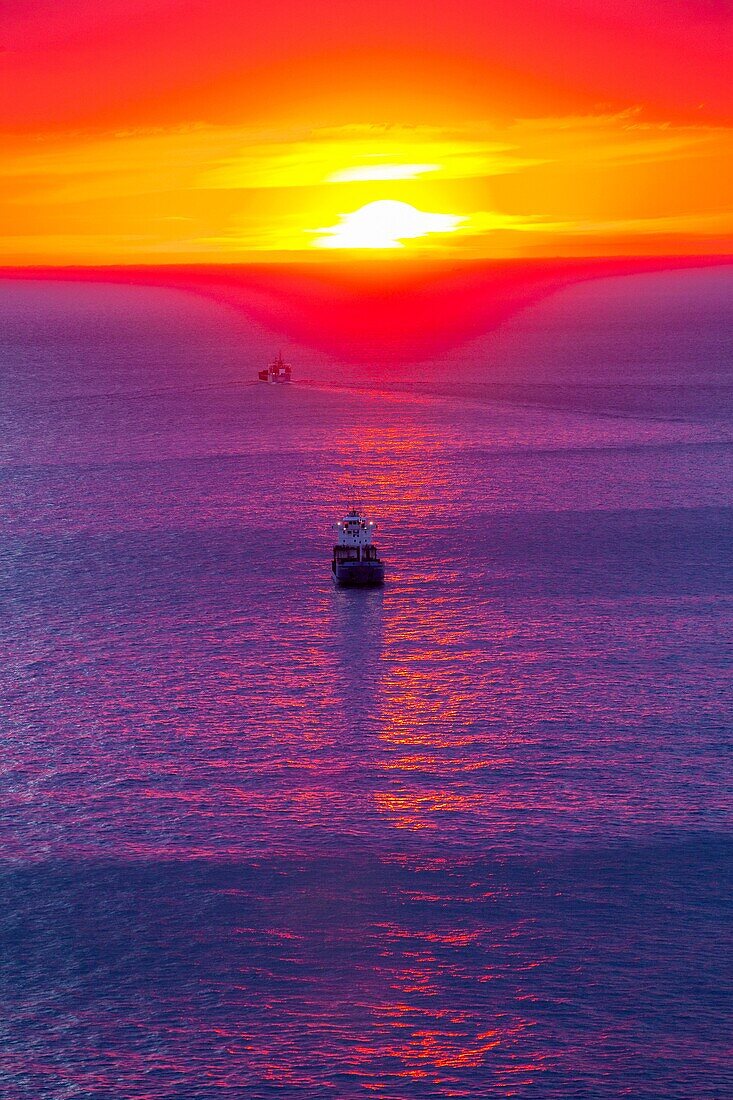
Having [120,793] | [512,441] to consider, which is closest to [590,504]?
[512,441]

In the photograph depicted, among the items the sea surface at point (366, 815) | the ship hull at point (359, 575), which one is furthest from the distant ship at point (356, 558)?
the sea surface at point (366, 815)

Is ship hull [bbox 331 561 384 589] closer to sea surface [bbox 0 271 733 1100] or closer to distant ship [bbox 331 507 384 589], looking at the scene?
distant ship [bbox 331 507 384 589]

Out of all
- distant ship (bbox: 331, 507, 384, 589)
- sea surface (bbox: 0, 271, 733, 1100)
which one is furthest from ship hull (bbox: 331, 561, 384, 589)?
sea surface (bbox: 0, 271, 733, 1100)

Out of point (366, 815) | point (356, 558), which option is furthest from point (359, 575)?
point (366, 815)

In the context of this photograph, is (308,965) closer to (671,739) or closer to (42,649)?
(671,739)

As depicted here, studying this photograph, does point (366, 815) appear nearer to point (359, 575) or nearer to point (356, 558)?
point (359, 575)

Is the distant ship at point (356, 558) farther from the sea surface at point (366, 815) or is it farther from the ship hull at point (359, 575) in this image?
the sea surface at point (366, 815)
